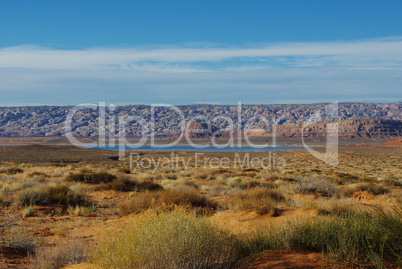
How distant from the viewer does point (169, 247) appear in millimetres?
3932

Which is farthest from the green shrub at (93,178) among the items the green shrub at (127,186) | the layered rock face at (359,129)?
the layered rock face at (359,129)

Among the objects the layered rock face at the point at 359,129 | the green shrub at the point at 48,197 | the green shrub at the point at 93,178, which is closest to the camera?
the green shrub at the point at 48,197

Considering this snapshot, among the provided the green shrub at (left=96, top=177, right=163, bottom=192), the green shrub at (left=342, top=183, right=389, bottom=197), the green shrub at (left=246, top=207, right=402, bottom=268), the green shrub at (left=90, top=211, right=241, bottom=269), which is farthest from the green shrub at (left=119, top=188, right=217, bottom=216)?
the green shrub at (left=342, top=183, right=389, bottom=197)

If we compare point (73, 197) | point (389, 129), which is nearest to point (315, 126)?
point (389, 129)

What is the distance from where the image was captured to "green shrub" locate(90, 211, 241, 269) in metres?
3.85

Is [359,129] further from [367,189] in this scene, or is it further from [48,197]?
[48,197]

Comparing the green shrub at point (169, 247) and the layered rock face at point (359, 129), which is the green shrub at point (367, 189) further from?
the layered rock face at point (359, 129)

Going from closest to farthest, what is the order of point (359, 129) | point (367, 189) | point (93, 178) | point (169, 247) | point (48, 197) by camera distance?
point (169, 247) < point (48, 197) < point (367, 189) < point (93, 178) < point (359, 129)

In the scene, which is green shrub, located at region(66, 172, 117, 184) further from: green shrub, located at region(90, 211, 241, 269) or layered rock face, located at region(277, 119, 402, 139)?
layered rock face, located at region(277, 119, 402, 139)

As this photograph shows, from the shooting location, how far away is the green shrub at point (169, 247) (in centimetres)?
385

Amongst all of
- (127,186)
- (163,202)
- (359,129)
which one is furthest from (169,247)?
(359,129)

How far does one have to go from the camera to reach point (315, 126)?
15938cm

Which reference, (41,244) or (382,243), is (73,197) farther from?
(382,243)

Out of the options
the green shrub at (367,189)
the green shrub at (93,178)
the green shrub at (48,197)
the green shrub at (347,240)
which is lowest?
the green shrub at (93,178)
